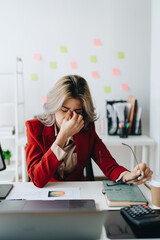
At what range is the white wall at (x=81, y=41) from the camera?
290 cm

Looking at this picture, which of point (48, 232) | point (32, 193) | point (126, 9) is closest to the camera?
point (48, 232)

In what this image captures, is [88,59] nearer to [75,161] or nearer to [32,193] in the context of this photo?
[75,161]

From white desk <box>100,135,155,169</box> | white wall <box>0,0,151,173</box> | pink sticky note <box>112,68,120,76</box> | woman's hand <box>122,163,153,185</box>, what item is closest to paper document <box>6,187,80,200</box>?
woman's hand <box>122,163,153,185</box>

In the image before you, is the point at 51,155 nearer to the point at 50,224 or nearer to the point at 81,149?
the point at 81,149

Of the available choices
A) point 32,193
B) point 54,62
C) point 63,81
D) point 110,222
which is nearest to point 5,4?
point 54,62

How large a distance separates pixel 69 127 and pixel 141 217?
2.02ft

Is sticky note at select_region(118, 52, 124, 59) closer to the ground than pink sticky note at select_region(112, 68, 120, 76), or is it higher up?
higher up

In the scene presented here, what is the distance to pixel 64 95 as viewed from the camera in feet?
4.54

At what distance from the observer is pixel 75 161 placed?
57.8 inches

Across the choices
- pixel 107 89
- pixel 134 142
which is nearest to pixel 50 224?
Answer: pixel 134 142

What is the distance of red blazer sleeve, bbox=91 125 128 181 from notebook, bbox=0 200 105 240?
2.19 ft

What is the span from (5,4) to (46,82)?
102 cm

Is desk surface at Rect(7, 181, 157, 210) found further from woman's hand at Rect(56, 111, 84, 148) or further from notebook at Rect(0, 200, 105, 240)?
notebook at Rect(0, 200, 105, 240)

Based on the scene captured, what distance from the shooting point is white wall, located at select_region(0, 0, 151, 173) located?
290cm
